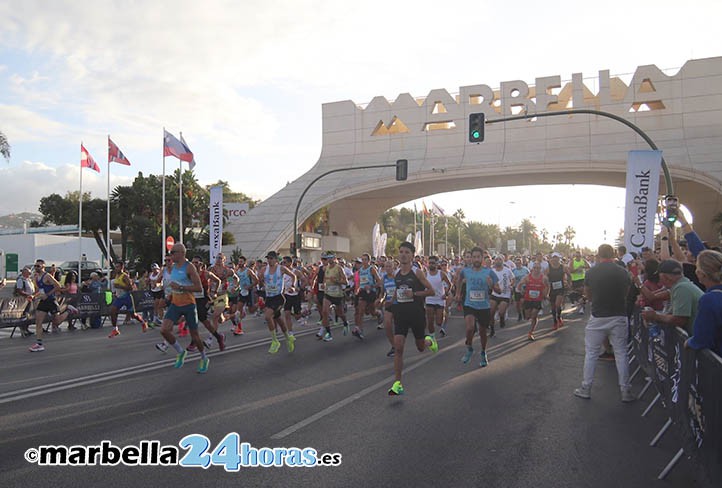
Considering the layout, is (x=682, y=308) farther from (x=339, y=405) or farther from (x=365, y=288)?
(x=365, y=288)

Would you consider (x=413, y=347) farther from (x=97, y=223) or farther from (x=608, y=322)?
(x=97, y=223)

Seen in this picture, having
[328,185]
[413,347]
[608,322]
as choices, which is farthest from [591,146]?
[608,322]

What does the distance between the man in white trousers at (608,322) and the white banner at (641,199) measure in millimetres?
7525

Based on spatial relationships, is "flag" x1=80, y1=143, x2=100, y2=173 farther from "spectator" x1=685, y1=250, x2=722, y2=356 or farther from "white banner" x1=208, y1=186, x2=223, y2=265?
"spectator" x1=685, y1=250, x2=722, y2=356

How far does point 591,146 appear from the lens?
46.4 m

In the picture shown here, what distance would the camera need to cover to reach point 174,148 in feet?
105

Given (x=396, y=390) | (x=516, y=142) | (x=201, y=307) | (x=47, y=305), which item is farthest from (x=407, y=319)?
(x=516, y=142)

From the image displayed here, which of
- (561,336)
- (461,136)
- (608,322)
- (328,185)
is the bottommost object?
(561,336)

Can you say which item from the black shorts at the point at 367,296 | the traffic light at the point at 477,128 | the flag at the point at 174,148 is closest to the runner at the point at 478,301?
the black shorts at the point at 367,296

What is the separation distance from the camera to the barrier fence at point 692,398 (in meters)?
3.80

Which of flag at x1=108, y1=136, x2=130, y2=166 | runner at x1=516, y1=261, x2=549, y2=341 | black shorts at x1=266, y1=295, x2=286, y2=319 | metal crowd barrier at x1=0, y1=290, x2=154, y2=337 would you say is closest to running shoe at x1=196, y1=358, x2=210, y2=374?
black shorts at x1=266, y1=295, x2=286, y2=319

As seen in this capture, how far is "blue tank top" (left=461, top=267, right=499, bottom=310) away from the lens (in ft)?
32.5

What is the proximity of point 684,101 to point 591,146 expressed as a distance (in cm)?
754

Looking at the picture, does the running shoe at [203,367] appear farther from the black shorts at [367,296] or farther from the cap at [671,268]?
the cap at [671,268]
